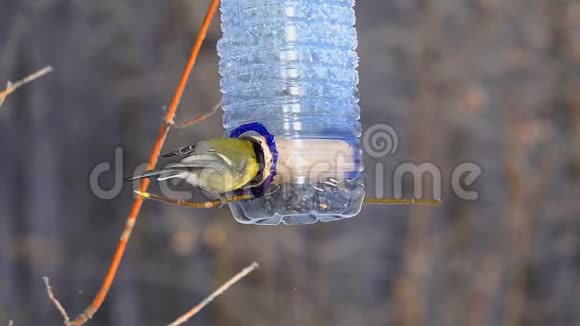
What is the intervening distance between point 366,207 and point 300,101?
5.58 metres

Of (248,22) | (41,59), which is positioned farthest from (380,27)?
(248,22)

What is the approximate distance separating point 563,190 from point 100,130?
3.80 meters

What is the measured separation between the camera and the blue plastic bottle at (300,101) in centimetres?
373

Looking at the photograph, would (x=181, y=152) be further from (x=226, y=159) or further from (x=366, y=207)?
(x=366, y=207)

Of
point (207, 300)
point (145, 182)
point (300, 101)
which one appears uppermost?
point (300, 101)

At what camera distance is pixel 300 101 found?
3.80 meters

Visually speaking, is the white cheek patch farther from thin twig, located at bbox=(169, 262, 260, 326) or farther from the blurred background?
the blurred background

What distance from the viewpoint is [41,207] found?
912 cm

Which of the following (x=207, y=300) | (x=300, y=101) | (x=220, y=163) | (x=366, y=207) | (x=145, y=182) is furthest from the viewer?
(x=366, y=207)

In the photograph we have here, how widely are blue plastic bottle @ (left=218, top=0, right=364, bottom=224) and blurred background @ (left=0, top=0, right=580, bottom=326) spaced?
A: 500 cm

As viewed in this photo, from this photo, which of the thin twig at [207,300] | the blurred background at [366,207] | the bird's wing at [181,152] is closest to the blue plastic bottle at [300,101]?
the bird's wing at [181,152]

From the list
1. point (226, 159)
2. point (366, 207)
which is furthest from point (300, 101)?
point (366, 207)

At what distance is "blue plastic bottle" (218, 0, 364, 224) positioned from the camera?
3734 mm

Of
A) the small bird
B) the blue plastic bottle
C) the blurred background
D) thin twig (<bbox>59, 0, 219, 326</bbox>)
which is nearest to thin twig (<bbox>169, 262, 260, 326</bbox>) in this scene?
thin twig (<bbox>59, 0, 219, 326</bbox>)
